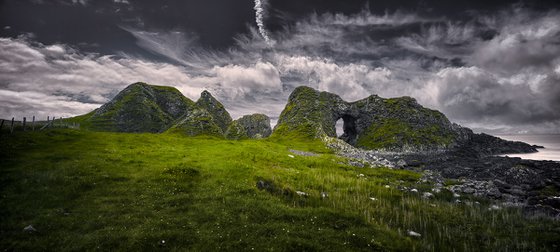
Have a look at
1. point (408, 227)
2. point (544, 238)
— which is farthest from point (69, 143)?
point (544, 238)

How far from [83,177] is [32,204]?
6.11m

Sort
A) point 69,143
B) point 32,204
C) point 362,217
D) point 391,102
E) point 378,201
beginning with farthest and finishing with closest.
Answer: point 391,102 → point 69,143 → point 378,201 → point 362,217 → point 32,204

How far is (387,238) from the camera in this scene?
53.9 ft

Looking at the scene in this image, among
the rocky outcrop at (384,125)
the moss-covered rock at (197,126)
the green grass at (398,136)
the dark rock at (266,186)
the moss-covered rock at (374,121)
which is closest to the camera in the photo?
the dark rock at (266,186)

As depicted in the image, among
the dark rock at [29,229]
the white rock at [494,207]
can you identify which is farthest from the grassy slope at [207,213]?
the white rock at [494,207]

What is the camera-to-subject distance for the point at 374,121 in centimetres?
18362

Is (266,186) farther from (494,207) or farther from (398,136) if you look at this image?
(398,136)

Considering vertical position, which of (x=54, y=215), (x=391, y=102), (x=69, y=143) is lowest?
(x=54, y=215)

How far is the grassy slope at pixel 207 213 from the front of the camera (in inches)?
590

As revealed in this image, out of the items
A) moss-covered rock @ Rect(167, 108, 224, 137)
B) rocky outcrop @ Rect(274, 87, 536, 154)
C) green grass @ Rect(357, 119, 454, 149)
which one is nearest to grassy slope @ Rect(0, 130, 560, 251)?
rocky outcrop @ Rect(274, 87, 536, 154)

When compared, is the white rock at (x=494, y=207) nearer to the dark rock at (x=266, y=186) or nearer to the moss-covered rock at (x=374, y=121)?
the dark rock at (x=266, y=186)

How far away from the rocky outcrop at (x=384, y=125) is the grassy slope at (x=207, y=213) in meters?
107

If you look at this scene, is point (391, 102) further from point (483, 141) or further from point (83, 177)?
point (83, 177)

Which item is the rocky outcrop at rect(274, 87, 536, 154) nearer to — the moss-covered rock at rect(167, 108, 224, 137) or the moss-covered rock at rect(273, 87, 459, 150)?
the moss-covered rock at rect(273, 87, 459, 150)
